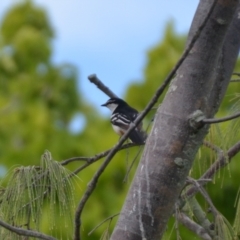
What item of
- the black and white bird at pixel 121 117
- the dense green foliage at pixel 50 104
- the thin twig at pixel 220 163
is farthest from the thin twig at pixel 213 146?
the dense green foliage at pixel 50 104

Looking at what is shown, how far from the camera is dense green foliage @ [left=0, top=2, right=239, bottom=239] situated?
19.8 feet

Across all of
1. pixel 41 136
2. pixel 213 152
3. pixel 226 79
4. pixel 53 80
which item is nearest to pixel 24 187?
pixel 226 79

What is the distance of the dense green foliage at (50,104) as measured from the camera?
6.02 m

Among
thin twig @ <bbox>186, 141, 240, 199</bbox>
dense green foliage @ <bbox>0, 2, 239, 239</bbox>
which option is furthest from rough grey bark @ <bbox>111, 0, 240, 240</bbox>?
dense green foliage @ <bbox>0, 2, 239, 239</bbox>

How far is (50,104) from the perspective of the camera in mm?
8836

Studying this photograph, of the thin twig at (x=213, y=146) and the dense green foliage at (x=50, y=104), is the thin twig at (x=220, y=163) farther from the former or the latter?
the dense green foliage at (x=50, y=104)

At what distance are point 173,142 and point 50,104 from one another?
25.4 feet

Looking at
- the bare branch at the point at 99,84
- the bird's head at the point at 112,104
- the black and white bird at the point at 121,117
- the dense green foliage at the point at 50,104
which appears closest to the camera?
the bare branch at the point at 99,84

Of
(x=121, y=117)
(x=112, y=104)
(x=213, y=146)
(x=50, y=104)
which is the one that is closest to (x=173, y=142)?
(x=213, y=146)

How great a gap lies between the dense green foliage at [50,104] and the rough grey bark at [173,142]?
383 centimetres

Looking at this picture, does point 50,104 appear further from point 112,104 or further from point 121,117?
point 121,117

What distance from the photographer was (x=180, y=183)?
1.17 m

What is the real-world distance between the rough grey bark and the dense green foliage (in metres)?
3.83

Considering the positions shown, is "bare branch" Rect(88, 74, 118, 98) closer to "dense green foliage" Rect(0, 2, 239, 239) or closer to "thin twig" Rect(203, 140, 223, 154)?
"thin twig" Rect(203, 140, 223, 154)
